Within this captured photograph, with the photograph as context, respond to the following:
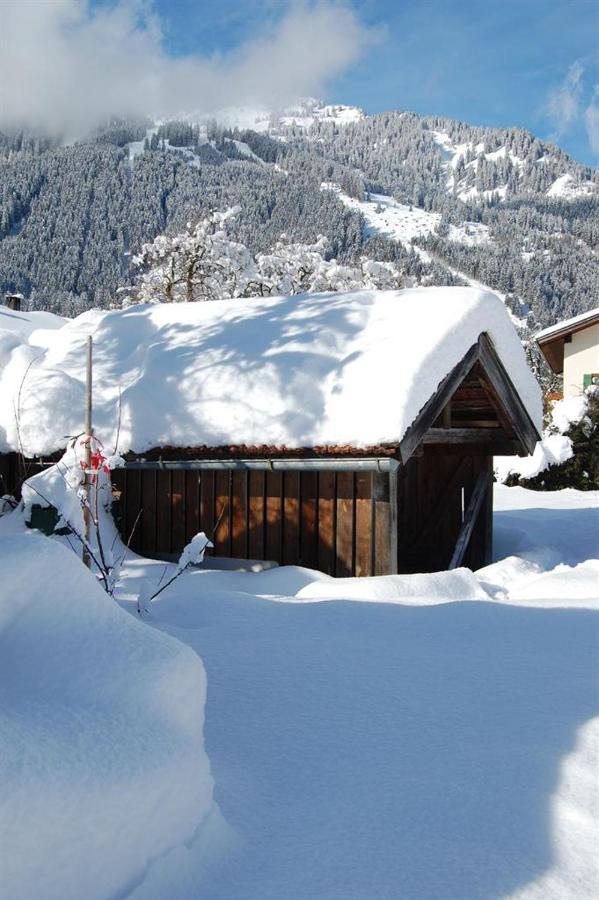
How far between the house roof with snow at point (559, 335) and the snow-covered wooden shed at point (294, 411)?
1442 centimetres

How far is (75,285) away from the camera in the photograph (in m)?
103

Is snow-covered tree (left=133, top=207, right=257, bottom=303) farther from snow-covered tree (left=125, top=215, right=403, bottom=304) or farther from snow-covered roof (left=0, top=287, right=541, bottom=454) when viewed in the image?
snow-covered roof (left=0, top=287, right=541, bottom=454)

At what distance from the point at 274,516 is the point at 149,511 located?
155 centimetres

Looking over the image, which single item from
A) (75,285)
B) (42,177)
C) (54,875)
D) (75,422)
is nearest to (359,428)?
(75,422)

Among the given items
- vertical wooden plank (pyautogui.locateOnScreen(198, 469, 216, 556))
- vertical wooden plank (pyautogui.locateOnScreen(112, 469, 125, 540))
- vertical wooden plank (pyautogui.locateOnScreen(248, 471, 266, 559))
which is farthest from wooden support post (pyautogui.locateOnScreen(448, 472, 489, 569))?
vertical wooden plank (pyautogui.locateOnScreen(112, 469, 125, 540))

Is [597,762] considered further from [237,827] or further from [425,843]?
[237,827]

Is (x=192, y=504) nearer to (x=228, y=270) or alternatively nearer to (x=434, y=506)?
(x=434, y=506)

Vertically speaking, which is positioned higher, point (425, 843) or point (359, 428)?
point (359, 428)

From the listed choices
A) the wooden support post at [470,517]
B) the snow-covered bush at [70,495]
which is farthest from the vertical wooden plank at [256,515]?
the wooden support post at [470,517]

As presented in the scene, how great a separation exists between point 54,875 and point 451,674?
7.79 ft

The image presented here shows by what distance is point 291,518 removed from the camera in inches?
301

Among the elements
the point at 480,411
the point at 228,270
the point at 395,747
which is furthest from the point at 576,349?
the point at 395,747

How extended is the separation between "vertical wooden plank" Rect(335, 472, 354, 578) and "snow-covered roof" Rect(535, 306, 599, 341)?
665 inches

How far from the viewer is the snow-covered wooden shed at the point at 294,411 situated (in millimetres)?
7234
